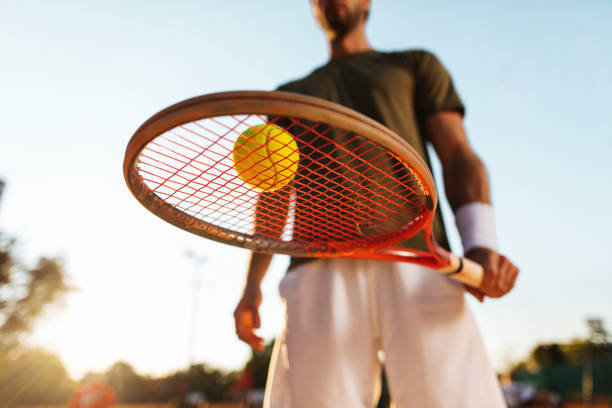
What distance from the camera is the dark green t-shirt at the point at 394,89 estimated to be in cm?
137

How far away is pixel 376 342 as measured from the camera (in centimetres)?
118

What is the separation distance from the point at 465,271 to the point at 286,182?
0.52 metres

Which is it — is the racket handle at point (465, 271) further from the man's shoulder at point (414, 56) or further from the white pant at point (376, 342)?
the man's shoulder at point (414, 56)

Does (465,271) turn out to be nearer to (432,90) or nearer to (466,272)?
(466,272)

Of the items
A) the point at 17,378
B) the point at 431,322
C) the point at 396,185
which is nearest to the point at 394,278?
the point at 431,322

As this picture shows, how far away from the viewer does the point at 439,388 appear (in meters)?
1.03

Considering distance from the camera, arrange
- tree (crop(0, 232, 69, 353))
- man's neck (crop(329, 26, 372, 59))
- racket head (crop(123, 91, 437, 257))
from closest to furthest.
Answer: racket head (crop(123, 91, 437, 257))
man's neck (crop(329, 26, 372, 59))
tree (crop(0, 232, 69, 353))

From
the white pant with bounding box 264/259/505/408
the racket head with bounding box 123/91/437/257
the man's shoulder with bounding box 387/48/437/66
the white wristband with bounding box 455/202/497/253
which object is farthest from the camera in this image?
the man's shoulder with bounding box 387/48/437/66

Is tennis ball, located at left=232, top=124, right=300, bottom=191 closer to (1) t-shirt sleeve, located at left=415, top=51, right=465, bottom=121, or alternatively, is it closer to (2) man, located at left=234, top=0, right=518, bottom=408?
(2) man, located at left=234, top=0, right=518, bottom=408

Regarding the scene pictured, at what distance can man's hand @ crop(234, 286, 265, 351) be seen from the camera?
1.44 meters

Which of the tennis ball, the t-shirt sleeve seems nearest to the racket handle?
the tennis ball

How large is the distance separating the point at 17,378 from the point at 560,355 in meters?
42.9

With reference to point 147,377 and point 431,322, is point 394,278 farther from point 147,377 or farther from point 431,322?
point 147,377

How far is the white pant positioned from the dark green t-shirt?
193mm
